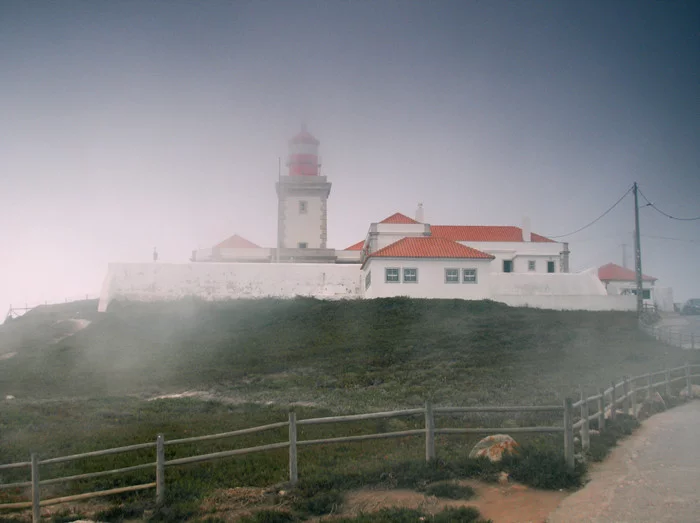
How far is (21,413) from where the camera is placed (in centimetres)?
1855

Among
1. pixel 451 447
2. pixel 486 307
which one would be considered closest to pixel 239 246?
pixel 486 307

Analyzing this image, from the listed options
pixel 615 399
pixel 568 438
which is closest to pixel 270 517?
pixel 568 438

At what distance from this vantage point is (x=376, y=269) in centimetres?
3825

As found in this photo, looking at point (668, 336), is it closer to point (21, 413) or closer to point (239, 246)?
point (21, 413)

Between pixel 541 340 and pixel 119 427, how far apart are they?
1962 centimetres

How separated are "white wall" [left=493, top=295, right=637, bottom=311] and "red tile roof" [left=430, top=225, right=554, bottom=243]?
9.91 metres

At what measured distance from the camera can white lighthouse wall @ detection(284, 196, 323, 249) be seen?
165 feet

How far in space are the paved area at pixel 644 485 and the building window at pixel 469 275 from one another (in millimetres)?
25630

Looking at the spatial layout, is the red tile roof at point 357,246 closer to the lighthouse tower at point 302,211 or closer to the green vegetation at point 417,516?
the lighthouse tower at point 302,211

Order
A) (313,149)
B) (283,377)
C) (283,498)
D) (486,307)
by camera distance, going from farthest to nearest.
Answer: (313,149), (486,307), (283,377), (283,498)

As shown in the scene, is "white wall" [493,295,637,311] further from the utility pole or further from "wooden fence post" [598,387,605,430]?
"wooden fence post" [598,387,605,430]

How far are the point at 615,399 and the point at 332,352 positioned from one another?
16.2 meters

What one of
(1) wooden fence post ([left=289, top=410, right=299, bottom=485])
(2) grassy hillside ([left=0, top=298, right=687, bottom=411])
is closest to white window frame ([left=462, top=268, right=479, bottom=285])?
(2) grassy hillside ([left=0, top=298, right=687, bottom=411])

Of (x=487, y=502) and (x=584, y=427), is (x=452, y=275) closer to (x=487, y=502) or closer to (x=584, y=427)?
(x=584, y=427)
